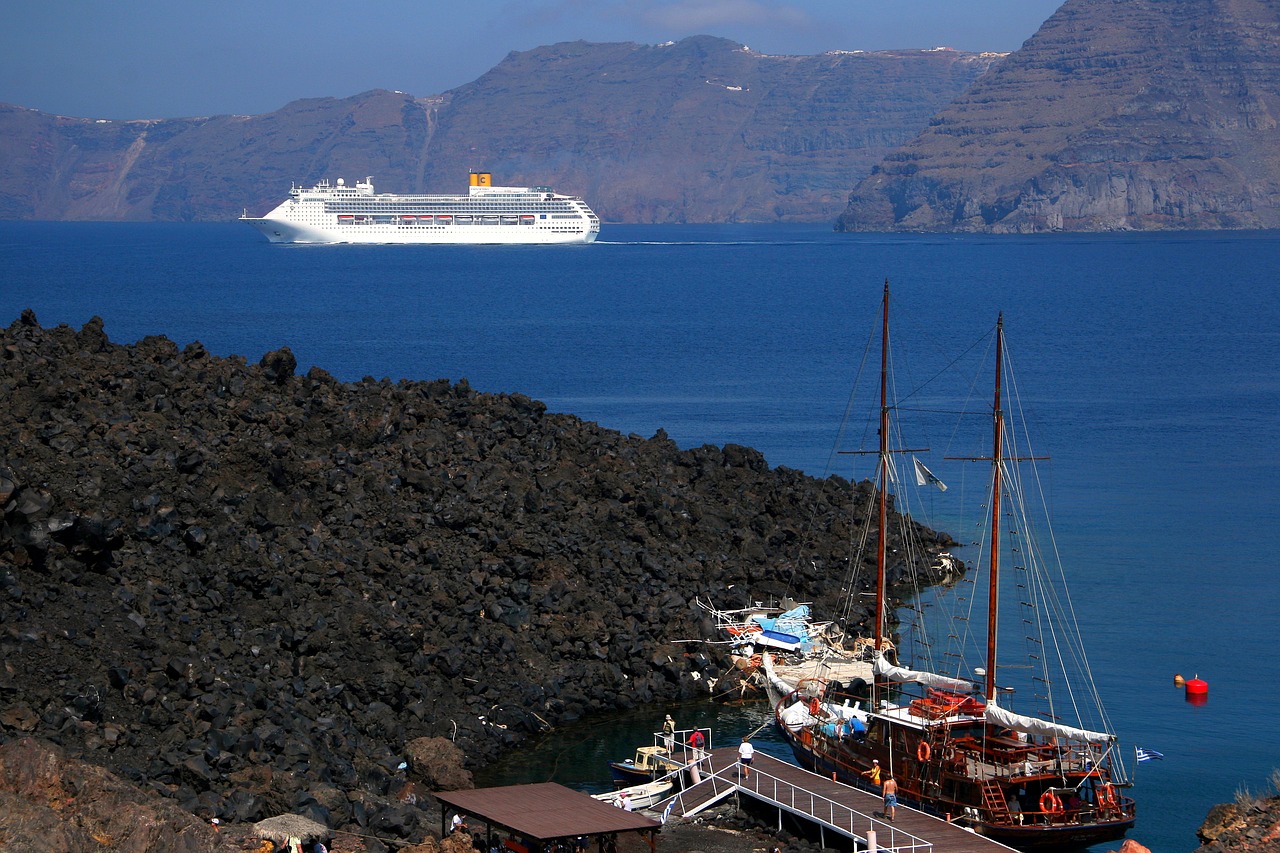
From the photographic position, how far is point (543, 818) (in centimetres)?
1545

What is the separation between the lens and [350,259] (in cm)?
14612

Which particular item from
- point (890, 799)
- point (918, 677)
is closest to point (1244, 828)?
point (890, 799)

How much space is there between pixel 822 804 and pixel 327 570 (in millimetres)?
8561

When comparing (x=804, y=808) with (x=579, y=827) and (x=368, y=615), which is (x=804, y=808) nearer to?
(x=579, y=827)

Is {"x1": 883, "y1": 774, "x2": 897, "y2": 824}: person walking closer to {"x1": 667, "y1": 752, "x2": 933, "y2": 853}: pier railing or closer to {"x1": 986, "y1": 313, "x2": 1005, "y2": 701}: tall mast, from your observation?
{"x1": 667, "y1": 752, "x2": 933, "y2": 853}: pier railing

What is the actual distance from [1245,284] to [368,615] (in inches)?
4187

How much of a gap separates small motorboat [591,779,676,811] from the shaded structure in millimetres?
1825

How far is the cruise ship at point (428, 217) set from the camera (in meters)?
171

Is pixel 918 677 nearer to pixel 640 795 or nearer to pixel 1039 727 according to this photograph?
pixel 1039 727

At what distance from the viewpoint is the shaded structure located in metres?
15.1

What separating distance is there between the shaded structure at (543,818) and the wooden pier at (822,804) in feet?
6.86

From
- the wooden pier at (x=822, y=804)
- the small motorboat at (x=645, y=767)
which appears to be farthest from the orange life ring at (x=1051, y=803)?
the small motorboat at (x=645, y=767)

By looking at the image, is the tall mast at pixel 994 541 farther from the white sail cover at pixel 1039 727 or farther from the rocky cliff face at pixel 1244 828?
the rocky cliff face at pixel 1244 828

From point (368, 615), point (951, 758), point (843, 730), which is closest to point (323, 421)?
point (368, 615)
